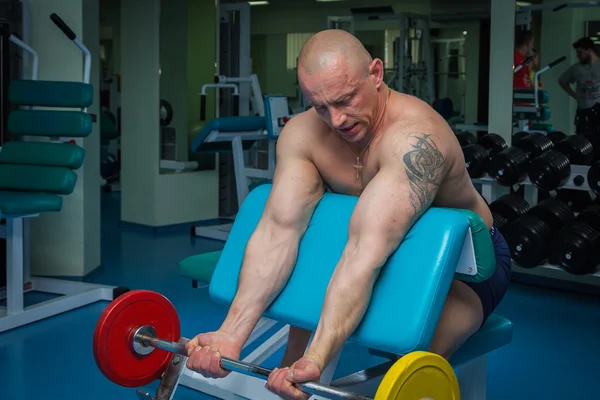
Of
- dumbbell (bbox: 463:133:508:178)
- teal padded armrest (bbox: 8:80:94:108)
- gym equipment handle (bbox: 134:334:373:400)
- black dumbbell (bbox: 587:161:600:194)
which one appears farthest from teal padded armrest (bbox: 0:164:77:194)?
black dumbbell (bbox: 587:161:600:194)

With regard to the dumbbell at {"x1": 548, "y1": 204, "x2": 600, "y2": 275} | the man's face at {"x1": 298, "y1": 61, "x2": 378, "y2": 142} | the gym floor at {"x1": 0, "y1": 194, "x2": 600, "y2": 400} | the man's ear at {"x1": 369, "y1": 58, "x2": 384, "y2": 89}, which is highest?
the man's ear at {"x1": 369, "y1": 58, "x2": 384, "y2": 89}

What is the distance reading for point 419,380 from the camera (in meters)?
1.40

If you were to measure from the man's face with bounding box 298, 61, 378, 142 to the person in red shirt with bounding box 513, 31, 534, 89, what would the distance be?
332 cm

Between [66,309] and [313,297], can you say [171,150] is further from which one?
[313,297]

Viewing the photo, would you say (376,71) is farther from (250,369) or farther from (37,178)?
(37,178)

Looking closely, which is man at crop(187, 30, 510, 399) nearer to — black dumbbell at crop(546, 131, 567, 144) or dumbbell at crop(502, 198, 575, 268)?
dumbbell at crop(502, 198, 575, 268)

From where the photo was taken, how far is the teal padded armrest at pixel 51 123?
3670mm

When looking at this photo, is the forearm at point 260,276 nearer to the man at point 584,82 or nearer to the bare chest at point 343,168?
the bare chest at point 343,168

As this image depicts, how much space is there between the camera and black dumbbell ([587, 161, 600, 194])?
12.6 feet

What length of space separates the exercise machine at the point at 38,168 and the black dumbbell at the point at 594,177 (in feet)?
7.99

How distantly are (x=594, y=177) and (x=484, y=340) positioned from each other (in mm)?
2192

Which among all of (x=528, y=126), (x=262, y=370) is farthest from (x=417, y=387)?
(x=528, y=126)

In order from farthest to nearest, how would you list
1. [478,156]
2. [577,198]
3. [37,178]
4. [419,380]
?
[577,198] < [478,156] < [37,178] < [419,380]

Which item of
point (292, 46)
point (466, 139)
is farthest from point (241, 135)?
point (292, 46)
